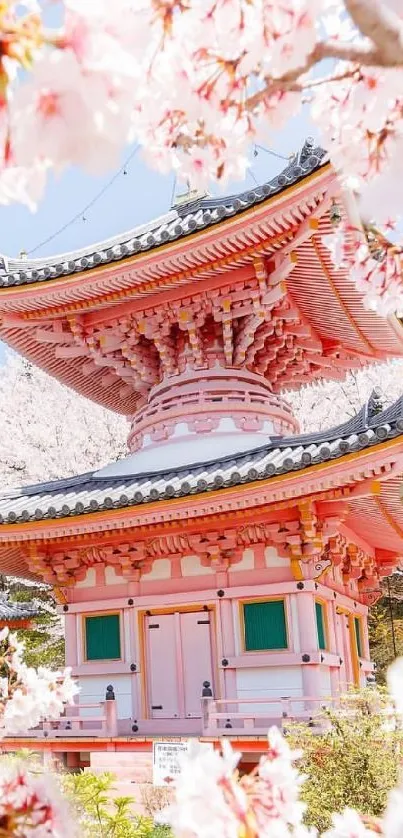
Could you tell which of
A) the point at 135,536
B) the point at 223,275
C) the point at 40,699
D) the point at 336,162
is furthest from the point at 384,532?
the point at 336,162

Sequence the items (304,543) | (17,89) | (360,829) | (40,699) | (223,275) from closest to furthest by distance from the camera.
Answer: (17,89)
(360,829)
(40,699)
(304,543)
(223,275)

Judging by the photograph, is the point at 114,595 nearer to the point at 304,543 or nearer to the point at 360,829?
the point at 304,543

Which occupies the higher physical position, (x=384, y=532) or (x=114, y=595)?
(x=384, y=532)

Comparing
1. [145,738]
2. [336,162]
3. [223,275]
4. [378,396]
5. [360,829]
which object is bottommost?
[145,738]

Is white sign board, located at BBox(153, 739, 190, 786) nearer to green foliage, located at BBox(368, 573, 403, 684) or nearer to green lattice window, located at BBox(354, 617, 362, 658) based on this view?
green lattice window, located at BBox(354, 617, 362, 658)

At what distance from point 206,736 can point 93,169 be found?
848cm

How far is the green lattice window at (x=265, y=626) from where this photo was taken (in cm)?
935

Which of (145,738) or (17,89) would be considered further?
(145,738)

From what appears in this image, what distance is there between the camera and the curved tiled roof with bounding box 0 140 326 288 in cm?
854

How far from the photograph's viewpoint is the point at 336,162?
6.54 feet

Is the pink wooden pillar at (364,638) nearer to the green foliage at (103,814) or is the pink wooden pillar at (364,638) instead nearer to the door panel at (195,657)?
the door panel at (195,657)

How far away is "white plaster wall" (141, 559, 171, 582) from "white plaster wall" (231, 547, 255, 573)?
94cm

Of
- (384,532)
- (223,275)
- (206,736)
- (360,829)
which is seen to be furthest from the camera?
(384,532)

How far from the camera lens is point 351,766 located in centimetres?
575
